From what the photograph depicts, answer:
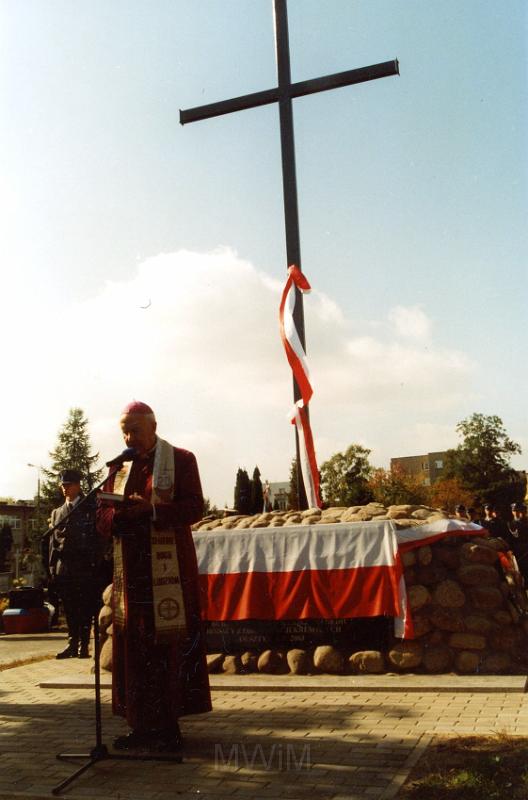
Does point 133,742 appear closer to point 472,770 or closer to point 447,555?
point 472,770

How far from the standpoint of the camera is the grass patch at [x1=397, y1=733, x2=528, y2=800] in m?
3.70

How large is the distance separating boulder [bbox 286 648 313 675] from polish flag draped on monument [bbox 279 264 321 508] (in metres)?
2.11

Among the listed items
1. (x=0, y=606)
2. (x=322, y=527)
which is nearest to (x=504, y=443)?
(x=0, y=606)

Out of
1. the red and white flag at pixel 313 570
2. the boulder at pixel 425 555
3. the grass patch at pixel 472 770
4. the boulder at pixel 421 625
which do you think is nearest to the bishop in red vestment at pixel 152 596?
the grass patch at pixel 472 770

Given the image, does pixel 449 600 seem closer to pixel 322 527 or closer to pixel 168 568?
pixel 322 527

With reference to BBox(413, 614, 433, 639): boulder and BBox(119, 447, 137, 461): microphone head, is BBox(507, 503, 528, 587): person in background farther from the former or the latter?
BBox(119, 447, 137, 461): microphone head

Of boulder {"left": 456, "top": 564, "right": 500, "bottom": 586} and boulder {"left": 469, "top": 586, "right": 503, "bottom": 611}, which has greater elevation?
boulder {"left": 456, "top": 564, "right": 500, "bottom": 586}

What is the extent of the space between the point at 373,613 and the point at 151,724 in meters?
2.93

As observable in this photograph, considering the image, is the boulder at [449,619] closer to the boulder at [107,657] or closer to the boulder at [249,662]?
the boulder at [249,662]

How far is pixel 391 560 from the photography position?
747cm

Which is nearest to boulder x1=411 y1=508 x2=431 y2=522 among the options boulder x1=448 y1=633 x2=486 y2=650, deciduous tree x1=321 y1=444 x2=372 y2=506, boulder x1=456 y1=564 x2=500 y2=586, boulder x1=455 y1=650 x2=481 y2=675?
boulder x1=456 y1=564 x2=500 y2=586

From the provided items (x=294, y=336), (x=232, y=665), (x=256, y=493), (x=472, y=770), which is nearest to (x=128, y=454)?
(x=472, y=770)

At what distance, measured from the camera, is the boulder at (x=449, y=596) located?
7270 mm

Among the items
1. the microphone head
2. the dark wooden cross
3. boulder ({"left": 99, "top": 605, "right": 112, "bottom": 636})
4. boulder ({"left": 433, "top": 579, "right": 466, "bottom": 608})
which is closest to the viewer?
the microphone head
